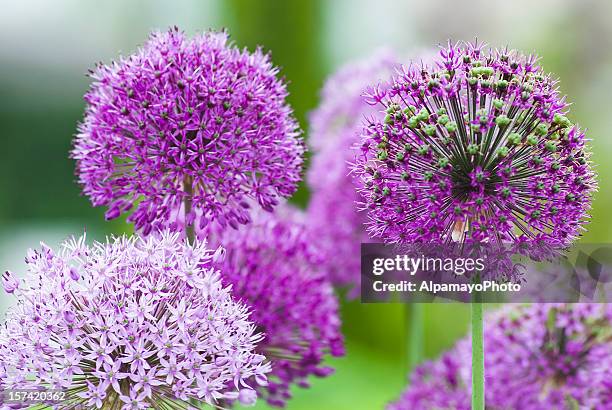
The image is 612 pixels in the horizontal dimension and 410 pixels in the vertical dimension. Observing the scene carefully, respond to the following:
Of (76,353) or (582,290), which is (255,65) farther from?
(582,290)

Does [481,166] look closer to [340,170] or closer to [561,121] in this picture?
[561,121]

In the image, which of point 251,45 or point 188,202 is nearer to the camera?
point 188,202

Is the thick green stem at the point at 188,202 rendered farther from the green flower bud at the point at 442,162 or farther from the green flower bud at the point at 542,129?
the green flower bud at the point at 542,129

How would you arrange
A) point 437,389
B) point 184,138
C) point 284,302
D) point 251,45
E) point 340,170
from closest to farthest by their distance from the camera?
point 184,138 → point 284,302 → point 437,389 → point 340,170 → point 251,45

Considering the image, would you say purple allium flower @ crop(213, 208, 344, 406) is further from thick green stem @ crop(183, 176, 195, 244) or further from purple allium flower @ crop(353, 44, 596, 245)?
purple allium flower @ crop(353, 44, 596, 245)

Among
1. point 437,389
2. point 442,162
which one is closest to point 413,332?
point 437,389

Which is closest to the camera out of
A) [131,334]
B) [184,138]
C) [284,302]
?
[131,334]
